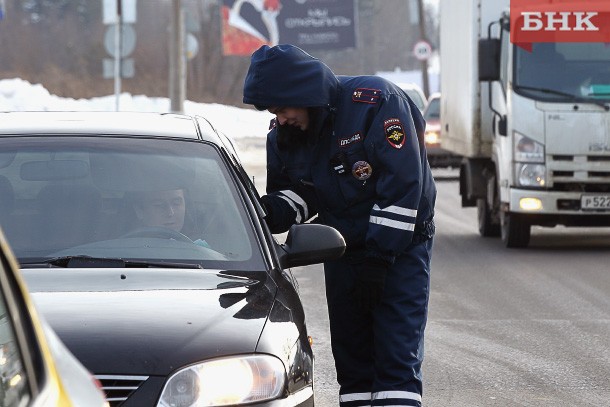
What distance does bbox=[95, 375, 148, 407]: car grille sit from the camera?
4.00m

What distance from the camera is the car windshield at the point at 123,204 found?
203 inches

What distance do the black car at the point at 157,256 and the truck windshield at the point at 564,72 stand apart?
9.79m

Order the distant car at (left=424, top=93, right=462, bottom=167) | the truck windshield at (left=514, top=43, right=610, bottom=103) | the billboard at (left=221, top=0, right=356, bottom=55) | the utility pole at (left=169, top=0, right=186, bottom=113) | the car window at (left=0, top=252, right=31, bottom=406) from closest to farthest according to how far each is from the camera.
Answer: the car window at (left=0, top=252, right=31, bottom=406) → the truck windshield at (left=514, top=43, right=610, bottom=103) → the distant car at (left=424, top=93, right=462, bottom=167) → the utility pole at (left=169, top=0, right=186, bottom=113) → the billboard at (left=221, top=0, right=356, bottom=55)

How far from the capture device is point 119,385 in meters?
4.01

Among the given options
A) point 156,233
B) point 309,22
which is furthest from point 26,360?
point 309,22

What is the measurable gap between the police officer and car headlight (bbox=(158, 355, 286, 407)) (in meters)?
1.40

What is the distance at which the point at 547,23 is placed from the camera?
15.6 meters

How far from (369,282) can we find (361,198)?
366 millimetres

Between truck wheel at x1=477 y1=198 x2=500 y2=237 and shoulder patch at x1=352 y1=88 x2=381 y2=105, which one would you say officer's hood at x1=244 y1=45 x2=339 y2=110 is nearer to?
shoulder patch at x1=352 y1=88 x2=381 y2=105

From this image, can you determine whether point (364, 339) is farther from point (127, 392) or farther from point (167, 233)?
point (127, 392)

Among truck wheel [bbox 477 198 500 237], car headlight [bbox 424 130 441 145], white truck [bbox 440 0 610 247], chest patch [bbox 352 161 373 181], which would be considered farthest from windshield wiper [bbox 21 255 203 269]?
car headlight [bbox 424 130 441 145]

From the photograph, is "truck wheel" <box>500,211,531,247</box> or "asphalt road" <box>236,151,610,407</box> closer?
"asphalt road" <box>236,151,610,407</box>

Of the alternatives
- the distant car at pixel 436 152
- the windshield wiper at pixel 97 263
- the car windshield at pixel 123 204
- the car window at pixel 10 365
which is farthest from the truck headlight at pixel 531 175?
the car window at pixel 10 365

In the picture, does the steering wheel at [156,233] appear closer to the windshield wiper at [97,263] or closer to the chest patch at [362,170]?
the windshield wiper at [97,263]
